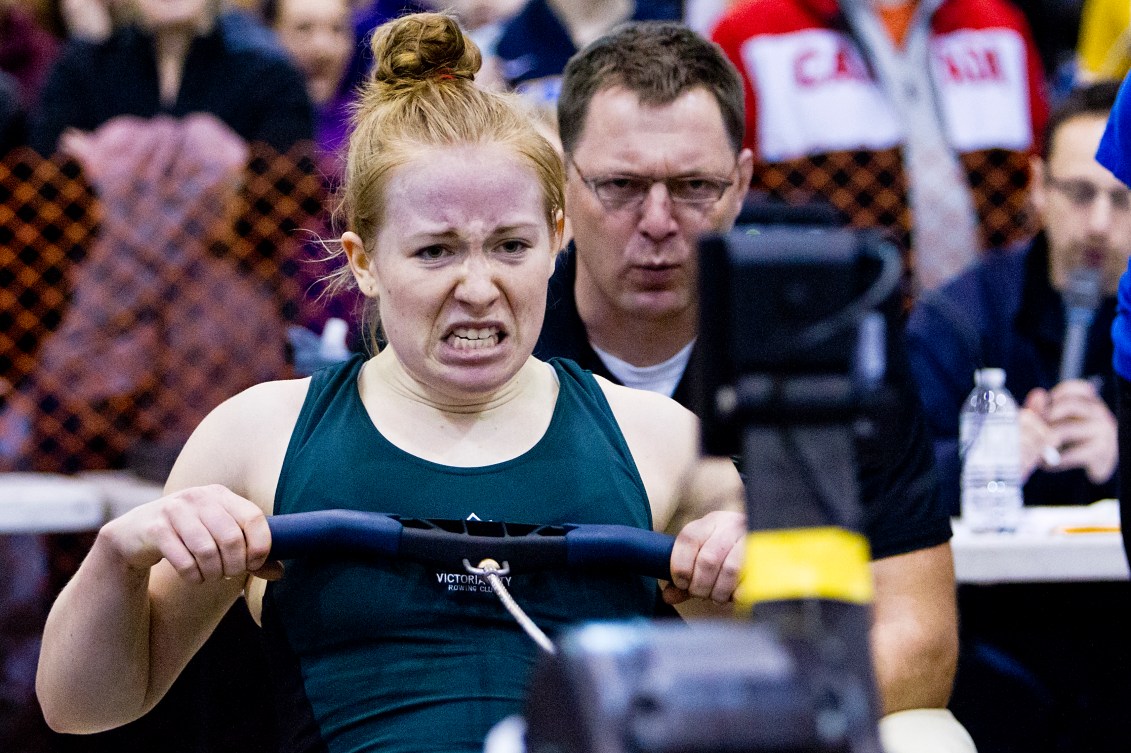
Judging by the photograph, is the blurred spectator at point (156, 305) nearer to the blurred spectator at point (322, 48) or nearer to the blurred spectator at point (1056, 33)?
the blurred spectator at point (322, 48)

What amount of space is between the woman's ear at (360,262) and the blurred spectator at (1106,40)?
10.3 ft

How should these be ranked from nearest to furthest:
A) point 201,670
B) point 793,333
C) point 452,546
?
point 793,333 < point 452,546 < point 201,670

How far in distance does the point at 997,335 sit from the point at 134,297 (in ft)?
6.77

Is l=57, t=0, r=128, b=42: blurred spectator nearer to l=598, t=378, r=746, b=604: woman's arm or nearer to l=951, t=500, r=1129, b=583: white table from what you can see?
l=951, t=500, r=1129, b=583: white table

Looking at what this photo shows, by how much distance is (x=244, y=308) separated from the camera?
3.86 m

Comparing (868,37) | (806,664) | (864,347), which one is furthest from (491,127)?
(868,37)

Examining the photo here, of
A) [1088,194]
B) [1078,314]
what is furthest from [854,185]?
[1078,314]

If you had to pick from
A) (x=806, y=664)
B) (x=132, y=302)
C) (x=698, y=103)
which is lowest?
(x=132, y=302)

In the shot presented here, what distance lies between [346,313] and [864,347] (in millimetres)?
2707

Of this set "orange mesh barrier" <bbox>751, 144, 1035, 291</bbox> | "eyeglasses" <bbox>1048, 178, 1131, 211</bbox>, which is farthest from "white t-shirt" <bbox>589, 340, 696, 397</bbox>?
"orange mesh barrier" <bbox>751, 144, 1035, 291</bbox>

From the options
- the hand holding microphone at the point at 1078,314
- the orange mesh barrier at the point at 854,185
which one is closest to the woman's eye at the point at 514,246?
the hand holding microphone at the point at 1078,314

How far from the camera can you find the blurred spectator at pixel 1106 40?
4.46m

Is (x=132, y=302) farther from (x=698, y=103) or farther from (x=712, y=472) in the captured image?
(x=712, y=472)

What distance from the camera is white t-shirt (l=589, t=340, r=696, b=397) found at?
2504 mm
